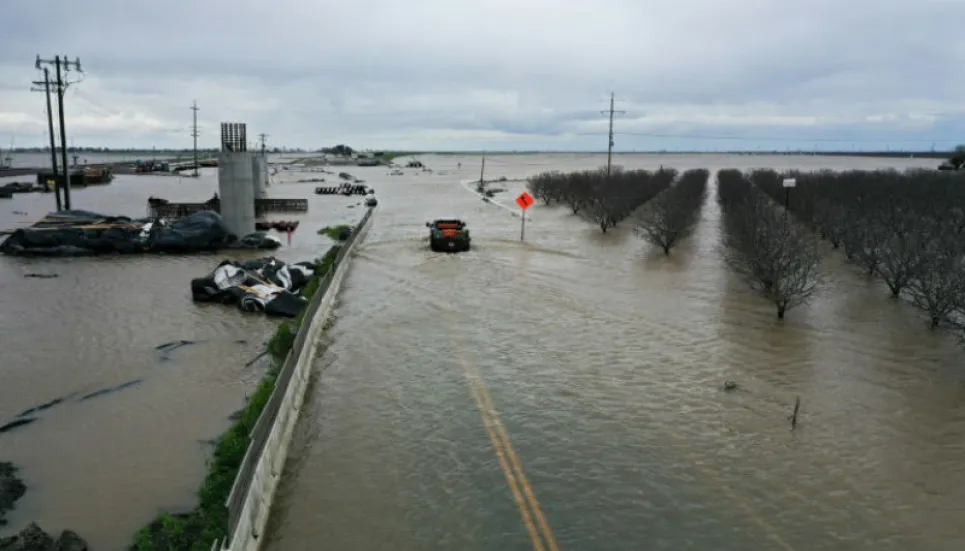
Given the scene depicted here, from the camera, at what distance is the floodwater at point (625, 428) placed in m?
10.1

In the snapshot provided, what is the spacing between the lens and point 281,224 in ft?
155

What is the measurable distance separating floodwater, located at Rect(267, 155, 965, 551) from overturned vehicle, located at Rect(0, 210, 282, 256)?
14.5 m

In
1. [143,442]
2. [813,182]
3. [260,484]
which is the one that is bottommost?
[143,442]

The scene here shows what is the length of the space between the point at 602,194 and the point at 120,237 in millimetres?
31778

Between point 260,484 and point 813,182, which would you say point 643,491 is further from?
point 813,182

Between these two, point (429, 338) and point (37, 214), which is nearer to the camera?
point (429, 338)

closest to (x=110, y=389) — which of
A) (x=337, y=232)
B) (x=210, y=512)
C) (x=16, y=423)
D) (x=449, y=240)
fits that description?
(x=16, y=423)

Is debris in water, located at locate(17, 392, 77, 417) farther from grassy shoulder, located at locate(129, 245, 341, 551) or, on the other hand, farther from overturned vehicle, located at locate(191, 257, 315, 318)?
overturned vehicle, located at locate(191, 257, 315, 318)

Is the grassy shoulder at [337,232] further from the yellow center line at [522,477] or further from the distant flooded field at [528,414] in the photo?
the yellow center line at [522,477]

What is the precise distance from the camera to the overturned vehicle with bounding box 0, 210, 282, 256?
3466cm

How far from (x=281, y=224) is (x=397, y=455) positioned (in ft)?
123

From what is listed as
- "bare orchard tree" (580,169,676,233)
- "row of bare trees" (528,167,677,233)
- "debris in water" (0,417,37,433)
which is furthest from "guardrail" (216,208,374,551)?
"row of bare trees" (528,167,677,233)

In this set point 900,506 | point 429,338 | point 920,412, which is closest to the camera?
point 900,506

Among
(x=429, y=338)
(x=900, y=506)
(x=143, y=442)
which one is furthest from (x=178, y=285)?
(x=900, y=506)
